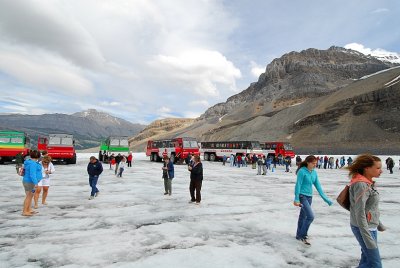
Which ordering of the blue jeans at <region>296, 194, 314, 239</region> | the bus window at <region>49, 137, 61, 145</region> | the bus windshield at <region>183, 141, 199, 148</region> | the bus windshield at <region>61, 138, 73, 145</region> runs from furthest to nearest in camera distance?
the bus windshield at <region>183, 141, 199, 148</region>
the bus windshield at <region>61, 138, 73, 145</region>
the bus window at <region>49, 137, 61, 145</region>
the blue jeans at <region>296, 194, 314, 239</region>

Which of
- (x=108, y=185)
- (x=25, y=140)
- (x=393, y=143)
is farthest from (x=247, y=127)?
(x=108, y=185)

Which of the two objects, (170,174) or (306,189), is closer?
(306,189)

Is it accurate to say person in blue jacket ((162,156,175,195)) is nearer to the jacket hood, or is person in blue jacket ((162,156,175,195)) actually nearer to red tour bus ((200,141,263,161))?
the jacket hood

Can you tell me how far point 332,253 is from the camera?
5754mm

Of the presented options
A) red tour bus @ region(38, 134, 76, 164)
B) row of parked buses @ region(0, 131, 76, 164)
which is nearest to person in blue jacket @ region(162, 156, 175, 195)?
row of parked buses @ region(0, 131, 76, 164)

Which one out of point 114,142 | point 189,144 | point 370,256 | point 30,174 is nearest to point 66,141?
point 114,142

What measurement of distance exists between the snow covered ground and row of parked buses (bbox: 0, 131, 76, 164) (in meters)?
15.8

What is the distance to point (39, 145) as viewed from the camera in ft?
89.6

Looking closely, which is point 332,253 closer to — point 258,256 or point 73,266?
point 258,256

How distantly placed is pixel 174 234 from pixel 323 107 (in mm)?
93610

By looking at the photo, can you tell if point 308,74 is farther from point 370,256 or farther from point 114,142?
point 370,256

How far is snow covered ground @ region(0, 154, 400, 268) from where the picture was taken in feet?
17.2

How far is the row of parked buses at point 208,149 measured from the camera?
106 ft

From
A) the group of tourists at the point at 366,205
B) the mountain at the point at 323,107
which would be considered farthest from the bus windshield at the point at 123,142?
the mountain at the point at 323,107
